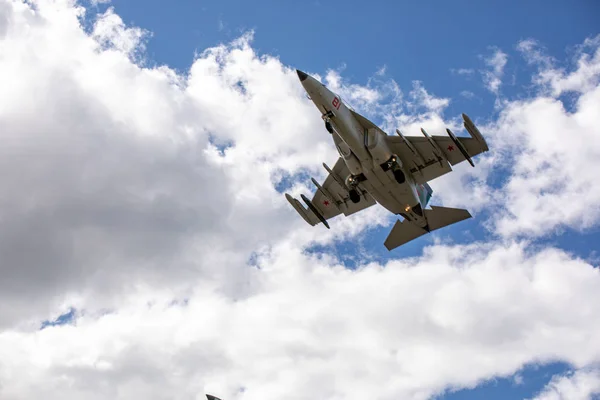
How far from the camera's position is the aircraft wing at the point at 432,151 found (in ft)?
204

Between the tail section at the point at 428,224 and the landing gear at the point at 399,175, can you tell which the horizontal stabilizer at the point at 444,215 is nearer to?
the tail section at the point at 428,224

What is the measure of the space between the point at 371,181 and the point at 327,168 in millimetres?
5161

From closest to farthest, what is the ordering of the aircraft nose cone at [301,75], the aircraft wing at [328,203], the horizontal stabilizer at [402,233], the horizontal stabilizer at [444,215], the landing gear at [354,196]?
the aircraft nose cone at [301,75] < the horizontal stabilizer at [444,215] < the landing gear at [354,196] < the horizontal stabilizer at [402,233] < the aircraft wing at [328,203]

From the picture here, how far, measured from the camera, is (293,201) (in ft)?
237

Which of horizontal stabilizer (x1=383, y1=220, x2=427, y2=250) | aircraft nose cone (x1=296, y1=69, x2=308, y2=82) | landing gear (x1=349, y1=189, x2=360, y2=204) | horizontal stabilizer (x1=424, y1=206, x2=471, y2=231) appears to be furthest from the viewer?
horizontal stabilizer (x1=383, y1=220, x2=427, y2=250)

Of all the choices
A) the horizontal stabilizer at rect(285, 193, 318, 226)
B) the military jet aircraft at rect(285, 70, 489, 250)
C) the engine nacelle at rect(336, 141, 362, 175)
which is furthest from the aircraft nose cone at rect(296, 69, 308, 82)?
the horizontal stabilizer at rect(285, 193, 318, 226)

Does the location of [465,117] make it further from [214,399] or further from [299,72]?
[214,399]

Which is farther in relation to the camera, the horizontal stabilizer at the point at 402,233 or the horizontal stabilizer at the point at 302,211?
the horizontal stabilizer at the point at 302,211

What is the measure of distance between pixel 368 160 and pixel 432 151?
19.3 feet

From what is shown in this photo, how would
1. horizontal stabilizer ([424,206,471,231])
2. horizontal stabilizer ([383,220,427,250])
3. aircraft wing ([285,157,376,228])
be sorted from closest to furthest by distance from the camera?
horizontal stabilizer ([424,206,471,231]), horizontal stabilizer ([383,220,427,250]), aircraft wing ([285,157,376,228])

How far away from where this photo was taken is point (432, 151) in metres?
64.1

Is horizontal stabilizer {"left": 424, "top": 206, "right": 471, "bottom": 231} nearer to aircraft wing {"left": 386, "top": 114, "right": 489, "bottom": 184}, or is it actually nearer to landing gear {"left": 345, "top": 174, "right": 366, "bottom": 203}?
aircraft wing {"left": 386, "top": 114, "right": 489, "bottom": 184}

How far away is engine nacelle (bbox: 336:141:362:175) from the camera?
6328cm

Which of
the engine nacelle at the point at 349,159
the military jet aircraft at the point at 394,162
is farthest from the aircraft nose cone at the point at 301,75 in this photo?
the engine nacelle at the point at 349,159
